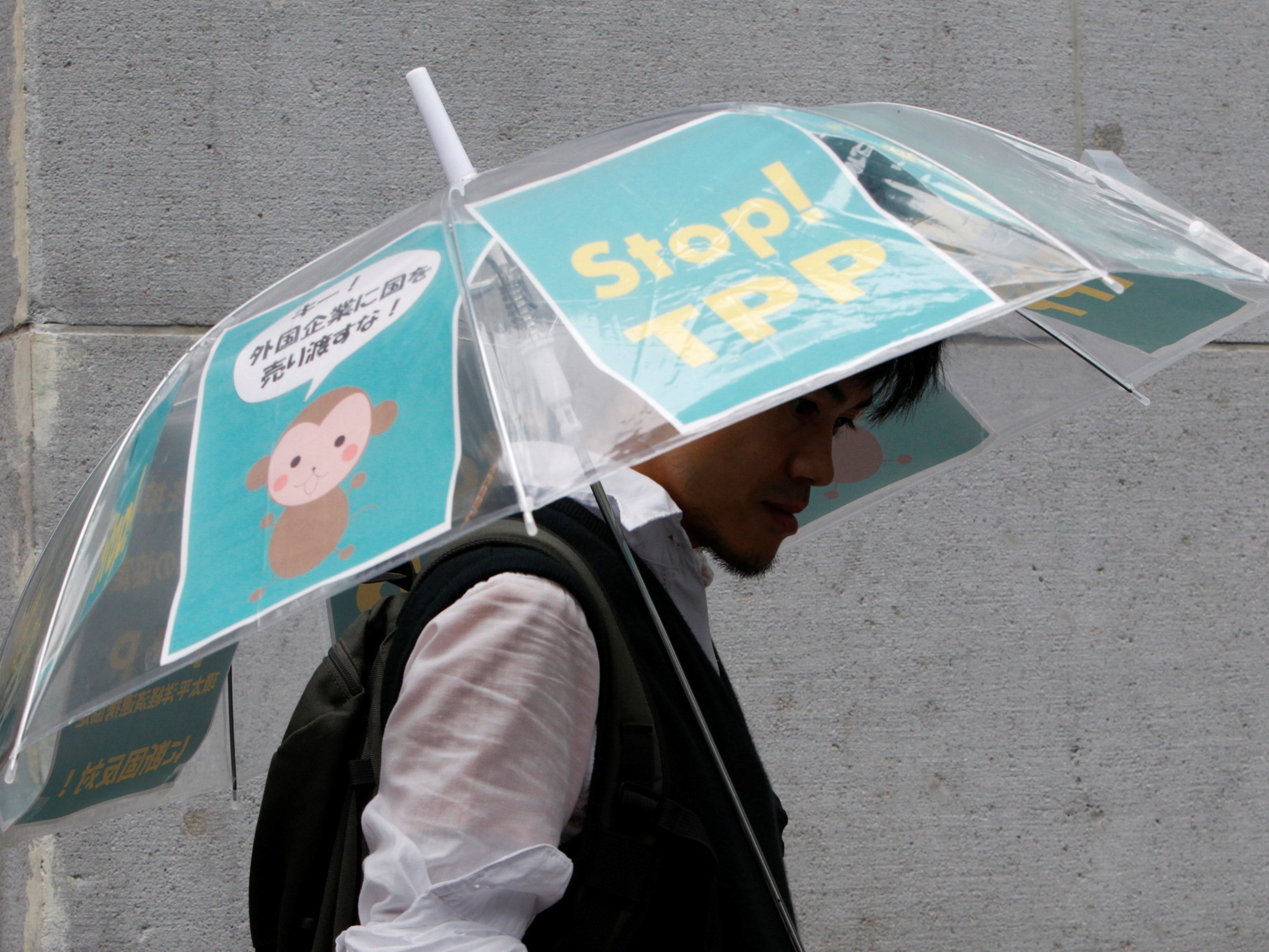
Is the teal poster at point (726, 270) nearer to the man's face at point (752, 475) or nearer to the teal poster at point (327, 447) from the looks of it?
the teal poster at point (327, 447)

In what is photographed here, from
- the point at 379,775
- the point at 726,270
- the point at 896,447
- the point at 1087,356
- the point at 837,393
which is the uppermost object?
the point at 726,270

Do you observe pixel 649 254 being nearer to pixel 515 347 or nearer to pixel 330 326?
pixel 515 347

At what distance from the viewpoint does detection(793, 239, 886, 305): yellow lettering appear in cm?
118

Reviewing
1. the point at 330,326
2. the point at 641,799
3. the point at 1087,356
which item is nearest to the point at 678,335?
the point at 330,326

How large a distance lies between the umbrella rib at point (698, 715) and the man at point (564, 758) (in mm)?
15

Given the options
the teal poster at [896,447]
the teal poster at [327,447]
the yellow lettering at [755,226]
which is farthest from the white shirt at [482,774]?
the teal poster at [896,447]

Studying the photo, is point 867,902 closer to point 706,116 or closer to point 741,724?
point 741,724

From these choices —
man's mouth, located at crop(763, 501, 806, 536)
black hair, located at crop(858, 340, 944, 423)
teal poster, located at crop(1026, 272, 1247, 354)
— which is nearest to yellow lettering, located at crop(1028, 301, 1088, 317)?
teal poster, located at crop(1026, 272, 1247, 354)

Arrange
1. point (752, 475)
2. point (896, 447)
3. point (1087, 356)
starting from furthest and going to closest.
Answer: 1. point (896, 447)
2. point (1087, 356)
3. point (752, 475)

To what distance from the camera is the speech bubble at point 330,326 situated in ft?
4.17

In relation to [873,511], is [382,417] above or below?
above

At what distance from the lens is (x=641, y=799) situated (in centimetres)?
138

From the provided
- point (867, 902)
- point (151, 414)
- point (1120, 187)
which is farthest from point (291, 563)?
point (867, 902)

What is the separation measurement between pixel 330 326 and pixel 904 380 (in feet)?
3.83
